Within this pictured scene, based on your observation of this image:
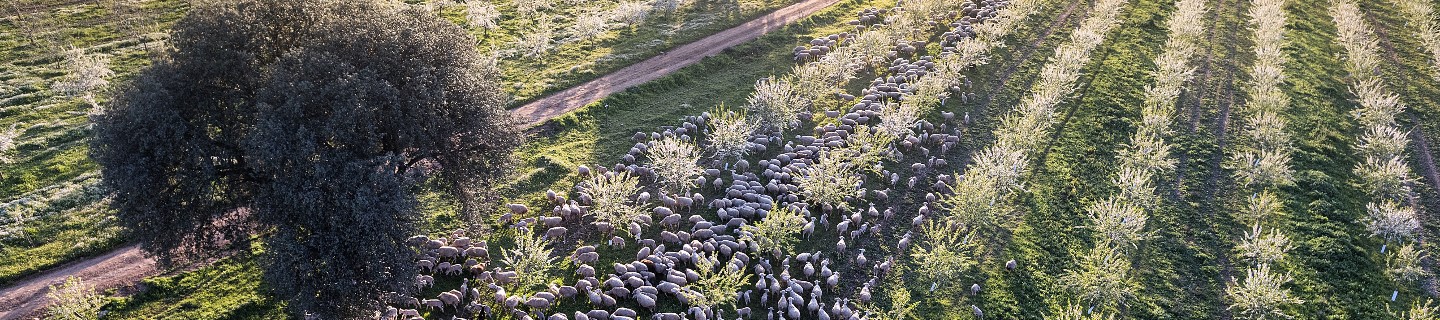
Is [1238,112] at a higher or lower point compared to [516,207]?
lower

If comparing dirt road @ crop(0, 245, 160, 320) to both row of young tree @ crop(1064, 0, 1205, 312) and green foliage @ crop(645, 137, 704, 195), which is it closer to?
green foliage @ crop(645, 137, 704, 195)

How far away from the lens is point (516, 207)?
37.0 metres

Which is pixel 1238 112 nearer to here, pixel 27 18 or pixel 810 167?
pixel 810 167

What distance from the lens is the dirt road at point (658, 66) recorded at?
4828cm

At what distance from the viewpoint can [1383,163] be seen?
141 ft

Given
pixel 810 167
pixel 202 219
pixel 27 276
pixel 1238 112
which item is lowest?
pixel 1238 112

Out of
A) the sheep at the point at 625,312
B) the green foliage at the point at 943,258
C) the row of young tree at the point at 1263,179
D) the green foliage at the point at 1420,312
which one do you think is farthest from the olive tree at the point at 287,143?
the green foliage at the point at 1420,312

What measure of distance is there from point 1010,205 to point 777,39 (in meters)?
25.4

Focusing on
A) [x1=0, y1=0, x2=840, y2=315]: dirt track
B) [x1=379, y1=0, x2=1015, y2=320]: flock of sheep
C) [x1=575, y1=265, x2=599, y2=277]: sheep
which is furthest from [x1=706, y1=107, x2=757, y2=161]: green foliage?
[x1=575, y1=265, x2=599, y2=277]: sheep

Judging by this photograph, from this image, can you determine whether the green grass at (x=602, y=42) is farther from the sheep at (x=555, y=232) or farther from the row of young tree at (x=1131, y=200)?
the row of young tree at (x=1131, y=200)

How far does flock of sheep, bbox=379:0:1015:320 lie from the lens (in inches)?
1235

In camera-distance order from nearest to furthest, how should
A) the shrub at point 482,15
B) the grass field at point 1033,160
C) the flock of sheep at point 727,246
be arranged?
1. the flock of sheep at point 727,246
2. the grass field at point 1033,160
3. the shrub at point 482,15

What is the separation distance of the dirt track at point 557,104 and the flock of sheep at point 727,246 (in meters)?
6.36

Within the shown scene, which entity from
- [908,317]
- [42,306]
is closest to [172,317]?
[42,306]
